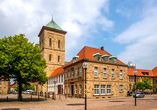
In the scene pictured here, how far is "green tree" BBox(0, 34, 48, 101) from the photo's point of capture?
25047mm

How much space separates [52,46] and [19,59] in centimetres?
4072

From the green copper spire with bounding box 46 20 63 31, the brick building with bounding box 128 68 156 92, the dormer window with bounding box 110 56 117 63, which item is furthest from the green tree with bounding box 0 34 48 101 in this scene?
the brick building with bounding box 128 68 156 92

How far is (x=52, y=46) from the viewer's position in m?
67.0

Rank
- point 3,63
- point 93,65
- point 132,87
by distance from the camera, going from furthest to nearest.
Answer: point 132,87
point 93,65
point 3,63

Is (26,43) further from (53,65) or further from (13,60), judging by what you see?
(53,65)

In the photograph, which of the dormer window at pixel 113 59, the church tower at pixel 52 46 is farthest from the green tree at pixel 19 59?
the church tower at pixel 52 46

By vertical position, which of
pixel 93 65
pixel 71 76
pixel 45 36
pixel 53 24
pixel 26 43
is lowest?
pixel 71 76

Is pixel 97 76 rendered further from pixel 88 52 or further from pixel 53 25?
pixel 53 25

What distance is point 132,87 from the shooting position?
2581 inches

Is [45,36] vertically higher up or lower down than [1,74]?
higher up

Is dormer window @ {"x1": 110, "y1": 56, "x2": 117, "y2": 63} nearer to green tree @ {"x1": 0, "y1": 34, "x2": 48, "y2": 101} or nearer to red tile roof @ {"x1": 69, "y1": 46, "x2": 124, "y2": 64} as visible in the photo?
red tile roof @ {"x1": 69, "y1": 46, "x2": 124, "y2": 64}

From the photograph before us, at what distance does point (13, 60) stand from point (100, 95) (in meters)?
19.1

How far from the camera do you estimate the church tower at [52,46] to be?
6519 cm

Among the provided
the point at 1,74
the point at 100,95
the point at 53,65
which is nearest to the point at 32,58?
the point at 1,74
